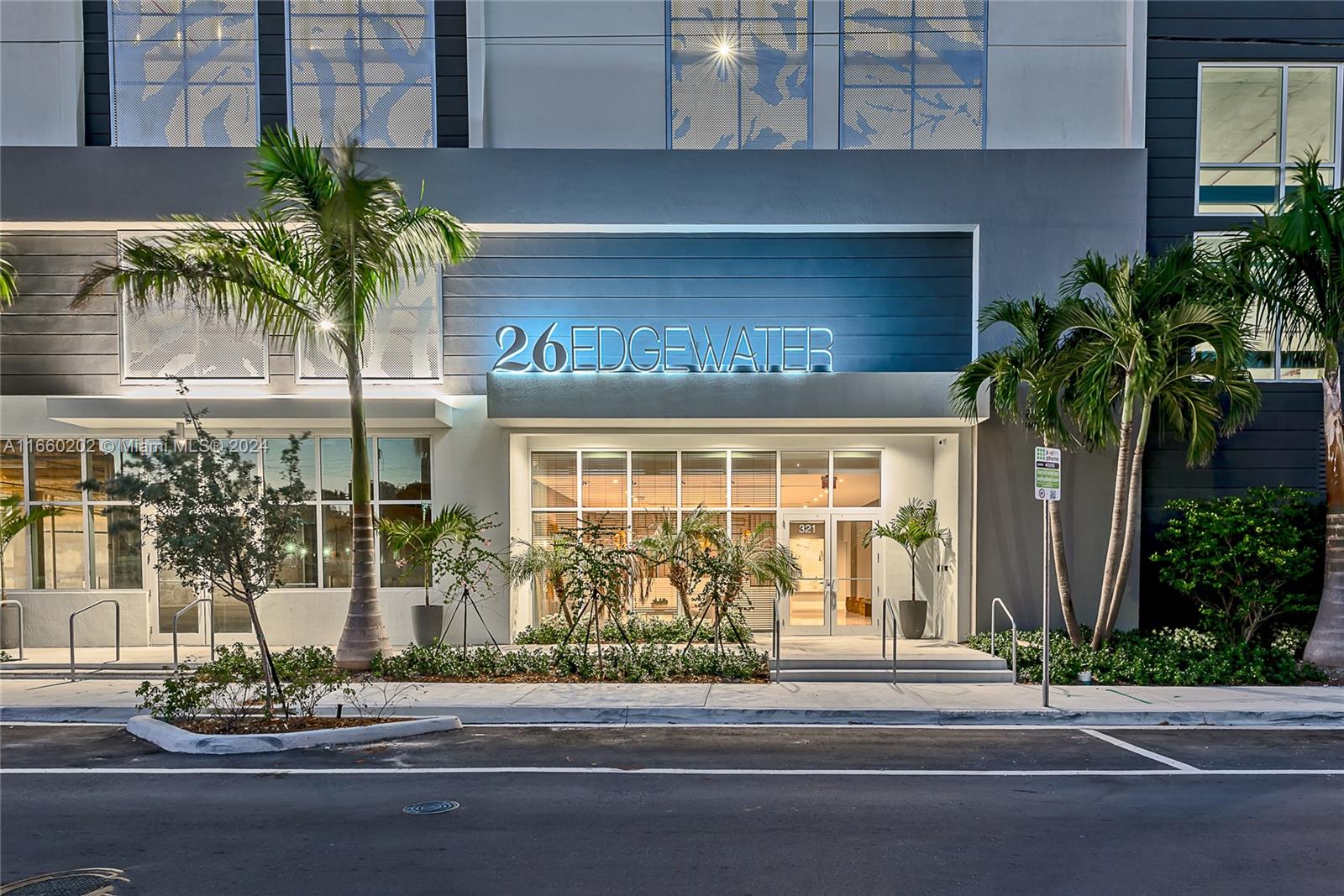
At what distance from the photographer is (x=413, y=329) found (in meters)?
15.7

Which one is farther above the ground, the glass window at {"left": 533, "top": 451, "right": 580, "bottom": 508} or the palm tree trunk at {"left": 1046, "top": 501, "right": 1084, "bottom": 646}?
the glass window at {"left": 533, "top": 451, "right": 580, "bottom": 508}

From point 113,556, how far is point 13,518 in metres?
1.56

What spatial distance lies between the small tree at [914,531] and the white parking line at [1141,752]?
209 inches

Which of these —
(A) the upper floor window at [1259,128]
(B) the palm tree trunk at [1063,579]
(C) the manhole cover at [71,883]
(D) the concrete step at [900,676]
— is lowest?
(D) the concrete step at [900,676]

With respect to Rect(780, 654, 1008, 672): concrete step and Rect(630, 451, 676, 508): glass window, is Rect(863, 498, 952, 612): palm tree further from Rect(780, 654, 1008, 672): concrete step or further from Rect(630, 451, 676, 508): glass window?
Rect(630, 451, 676, 508): glass window

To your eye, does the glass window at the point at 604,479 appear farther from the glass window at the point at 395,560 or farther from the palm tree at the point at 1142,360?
the palm tree at the point at 1142,360

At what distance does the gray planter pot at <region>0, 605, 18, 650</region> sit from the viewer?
1471 cm

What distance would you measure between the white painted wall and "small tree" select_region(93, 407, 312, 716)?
9557mm

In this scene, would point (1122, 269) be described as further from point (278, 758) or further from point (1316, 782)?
point (278, 758)

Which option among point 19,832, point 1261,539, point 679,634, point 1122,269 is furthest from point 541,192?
point 1261,539

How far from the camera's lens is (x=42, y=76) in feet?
51.3

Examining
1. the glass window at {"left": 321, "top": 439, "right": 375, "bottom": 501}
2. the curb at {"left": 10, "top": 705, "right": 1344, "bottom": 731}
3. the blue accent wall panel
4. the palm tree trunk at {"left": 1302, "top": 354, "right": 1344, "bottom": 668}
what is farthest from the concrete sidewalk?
the blue accent wall panel

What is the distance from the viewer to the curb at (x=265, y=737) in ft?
30.5

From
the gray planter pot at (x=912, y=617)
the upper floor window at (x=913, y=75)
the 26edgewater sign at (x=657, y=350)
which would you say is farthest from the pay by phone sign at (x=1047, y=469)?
the upper floor window at (x=913, y=75)
